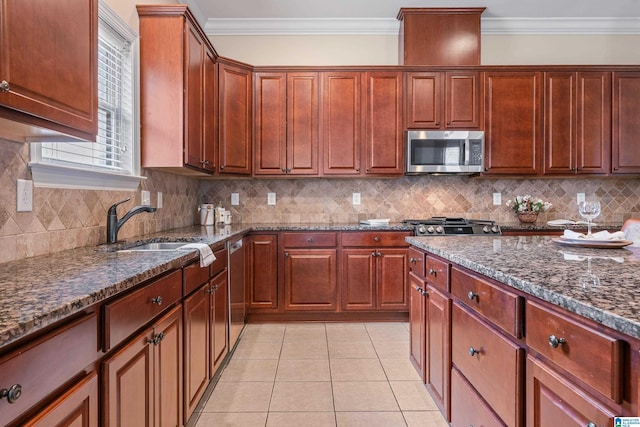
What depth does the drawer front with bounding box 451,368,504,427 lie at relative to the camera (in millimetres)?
1303

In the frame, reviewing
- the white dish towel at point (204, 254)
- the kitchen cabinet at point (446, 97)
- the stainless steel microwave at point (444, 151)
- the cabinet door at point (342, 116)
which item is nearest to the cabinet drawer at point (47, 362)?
the white dish towel at point (204, 254)

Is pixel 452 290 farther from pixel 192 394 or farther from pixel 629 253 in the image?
pixel 192 394

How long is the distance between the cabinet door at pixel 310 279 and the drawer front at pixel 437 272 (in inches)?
57.7

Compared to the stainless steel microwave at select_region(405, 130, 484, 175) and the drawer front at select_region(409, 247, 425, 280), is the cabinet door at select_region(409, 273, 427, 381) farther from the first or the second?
the stainless steel microwave at select_region(405, 130, 484, 175)

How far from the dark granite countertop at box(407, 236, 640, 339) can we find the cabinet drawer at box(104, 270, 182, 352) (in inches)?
46.1

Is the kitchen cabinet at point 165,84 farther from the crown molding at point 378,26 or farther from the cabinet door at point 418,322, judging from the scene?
the cabinet door at point 418,322

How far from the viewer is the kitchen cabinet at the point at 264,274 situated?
132 inches

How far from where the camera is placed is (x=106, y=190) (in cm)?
213

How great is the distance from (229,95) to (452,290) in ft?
8.88

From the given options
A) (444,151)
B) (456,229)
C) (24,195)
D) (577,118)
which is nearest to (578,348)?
(24,195)

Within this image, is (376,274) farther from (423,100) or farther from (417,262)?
(423,100)

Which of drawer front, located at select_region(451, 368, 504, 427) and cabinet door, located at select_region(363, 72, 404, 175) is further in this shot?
cabinet door, located at select_region(363, 72, 404, 175)

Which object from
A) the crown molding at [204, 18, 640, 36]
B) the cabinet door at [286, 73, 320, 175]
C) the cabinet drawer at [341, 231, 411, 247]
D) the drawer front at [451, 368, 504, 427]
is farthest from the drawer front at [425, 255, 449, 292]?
the crown molding at [204, 18, 640, 36]

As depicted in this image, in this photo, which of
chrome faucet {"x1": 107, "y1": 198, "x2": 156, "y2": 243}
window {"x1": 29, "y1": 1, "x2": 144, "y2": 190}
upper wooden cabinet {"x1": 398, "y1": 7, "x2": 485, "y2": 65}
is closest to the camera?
window {"x1": 29, "y1": 1, "x2": 144, "y2": 190}
